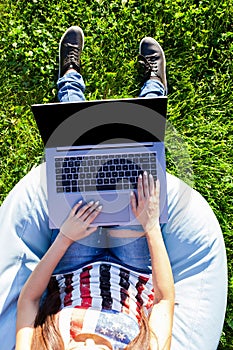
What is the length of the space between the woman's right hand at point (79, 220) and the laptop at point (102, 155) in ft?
0.09

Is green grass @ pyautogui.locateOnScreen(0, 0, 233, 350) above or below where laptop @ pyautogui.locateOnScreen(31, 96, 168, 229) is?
above

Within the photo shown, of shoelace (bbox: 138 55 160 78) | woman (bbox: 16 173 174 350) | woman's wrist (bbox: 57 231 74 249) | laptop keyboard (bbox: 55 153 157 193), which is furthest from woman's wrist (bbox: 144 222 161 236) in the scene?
shoelace (bbox: 138 55 160 78)

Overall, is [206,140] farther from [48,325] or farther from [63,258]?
[48,325]

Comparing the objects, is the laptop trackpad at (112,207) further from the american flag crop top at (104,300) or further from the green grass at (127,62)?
the green grass at (127,62)

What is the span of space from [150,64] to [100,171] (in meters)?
0.64

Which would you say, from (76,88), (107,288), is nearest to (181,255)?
(107,288)

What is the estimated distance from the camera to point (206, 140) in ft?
7.27

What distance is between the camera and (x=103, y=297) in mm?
1737

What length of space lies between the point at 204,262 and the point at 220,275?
0.08 m

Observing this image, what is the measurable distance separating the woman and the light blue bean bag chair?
11cm

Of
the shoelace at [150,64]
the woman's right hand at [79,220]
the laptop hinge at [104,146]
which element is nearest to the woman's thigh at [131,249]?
the woman's right hand at [79,220]

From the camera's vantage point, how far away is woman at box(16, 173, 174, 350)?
158 cm

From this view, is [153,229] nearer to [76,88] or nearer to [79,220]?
[79,220]

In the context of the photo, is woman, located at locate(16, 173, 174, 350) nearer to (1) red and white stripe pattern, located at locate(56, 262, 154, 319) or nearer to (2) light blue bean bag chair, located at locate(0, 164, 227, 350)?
(1) red and white stripe pattern, located at locate(56, 262, 154, 319)
